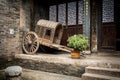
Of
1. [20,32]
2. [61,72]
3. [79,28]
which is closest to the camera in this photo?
[61,72]

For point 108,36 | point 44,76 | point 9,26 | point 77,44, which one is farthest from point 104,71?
point 9,26

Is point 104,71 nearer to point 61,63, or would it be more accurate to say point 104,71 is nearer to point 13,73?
point 61,63

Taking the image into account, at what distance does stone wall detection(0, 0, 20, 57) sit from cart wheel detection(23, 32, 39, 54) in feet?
1.48

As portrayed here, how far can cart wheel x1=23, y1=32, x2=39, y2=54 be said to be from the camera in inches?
350

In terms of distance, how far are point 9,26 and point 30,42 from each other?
1.34 metres

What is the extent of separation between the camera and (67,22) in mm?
10602

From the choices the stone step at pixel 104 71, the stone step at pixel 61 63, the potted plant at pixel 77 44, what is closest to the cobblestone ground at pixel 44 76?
the stone step at pixel 61 63

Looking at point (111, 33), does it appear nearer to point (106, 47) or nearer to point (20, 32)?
point (106, 47)

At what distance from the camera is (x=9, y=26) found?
8.55 metres

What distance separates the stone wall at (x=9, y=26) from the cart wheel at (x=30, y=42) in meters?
0.45

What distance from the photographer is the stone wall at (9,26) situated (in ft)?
26.9

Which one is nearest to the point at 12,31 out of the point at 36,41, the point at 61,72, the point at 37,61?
the point at 36,41

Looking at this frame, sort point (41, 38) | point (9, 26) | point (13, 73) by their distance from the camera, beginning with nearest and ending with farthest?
point (13, 73), point (9, 26), point (41, 38)

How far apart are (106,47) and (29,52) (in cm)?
401
